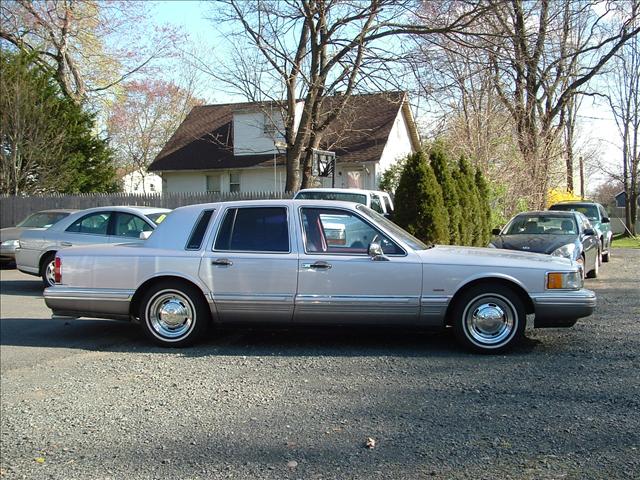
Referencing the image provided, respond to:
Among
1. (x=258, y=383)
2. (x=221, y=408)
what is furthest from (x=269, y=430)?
(x=258, y=383)

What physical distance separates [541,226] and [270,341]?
750cm

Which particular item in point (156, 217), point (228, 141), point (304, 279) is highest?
point (228, 141)

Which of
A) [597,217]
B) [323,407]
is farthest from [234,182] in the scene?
[323,407]

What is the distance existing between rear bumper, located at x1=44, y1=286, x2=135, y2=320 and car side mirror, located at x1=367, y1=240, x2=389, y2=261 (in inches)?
103

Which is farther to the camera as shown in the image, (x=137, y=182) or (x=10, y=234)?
(x=137, y=182)

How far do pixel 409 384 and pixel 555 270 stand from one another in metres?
2.04

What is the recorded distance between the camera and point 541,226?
12383 millimetres

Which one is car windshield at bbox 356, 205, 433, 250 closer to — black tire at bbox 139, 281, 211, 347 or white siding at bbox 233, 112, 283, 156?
black tire at bbox 139, 281, 211, 347

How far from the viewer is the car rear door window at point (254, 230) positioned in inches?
256

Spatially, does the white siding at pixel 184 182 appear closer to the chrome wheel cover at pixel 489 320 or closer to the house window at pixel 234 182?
the house window at pixel 234 182

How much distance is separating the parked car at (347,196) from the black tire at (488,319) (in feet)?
24.5

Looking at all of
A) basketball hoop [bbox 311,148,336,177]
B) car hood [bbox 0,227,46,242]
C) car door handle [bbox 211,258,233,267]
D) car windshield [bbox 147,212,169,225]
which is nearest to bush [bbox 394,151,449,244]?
car windshield [bbox 147,212,169,225]

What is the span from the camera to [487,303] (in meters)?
6.14

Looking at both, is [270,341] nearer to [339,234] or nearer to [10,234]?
[339,234]
